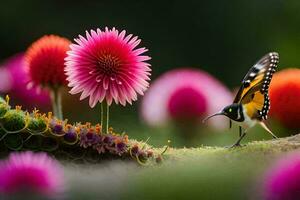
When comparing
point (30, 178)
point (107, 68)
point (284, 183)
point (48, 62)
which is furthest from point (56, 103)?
point (284, 183)

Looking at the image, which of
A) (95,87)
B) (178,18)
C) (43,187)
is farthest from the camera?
(178,18)

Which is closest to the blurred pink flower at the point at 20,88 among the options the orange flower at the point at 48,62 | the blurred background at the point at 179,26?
the orange flower at the point at 48,62

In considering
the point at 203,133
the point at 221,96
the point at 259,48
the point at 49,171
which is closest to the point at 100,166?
the point at 49,171

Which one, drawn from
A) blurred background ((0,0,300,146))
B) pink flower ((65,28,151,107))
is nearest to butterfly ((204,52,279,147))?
pink flower ((65,28,151,107))

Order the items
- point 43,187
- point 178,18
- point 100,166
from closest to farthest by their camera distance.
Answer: point 43,187, point 100,166, point 178,18

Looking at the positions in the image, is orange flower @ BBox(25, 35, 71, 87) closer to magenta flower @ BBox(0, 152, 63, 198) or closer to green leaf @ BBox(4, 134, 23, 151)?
green leaf @ BBox(4, 134, 23, 151)

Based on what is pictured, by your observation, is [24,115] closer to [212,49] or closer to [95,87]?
[95,87]

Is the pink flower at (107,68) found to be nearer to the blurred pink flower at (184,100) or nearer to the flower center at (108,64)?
the flower center at (108,64)

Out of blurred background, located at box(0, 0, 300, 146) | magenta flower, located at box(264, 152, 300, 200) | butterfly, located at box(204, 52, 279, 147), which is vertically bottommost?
magenta flower, located at box(264, 152, 300, 200)
